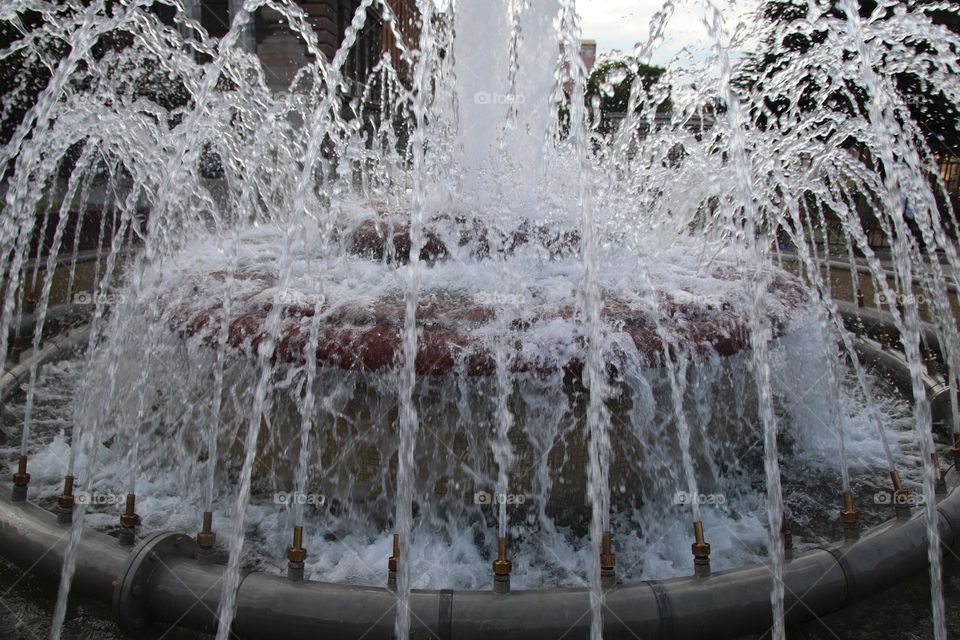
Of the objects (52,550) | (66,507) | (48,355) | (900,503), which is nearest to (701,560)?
(900,503)

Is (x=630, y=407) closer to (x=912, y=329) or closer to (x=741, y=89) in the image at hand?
(x=912, y=329)

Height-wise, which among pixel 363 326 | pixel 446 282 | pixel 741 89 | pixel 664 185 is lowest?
pixel 363 326

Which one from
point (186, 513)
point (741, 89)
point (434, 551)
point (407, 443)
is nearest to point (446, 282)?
point (407, 443)

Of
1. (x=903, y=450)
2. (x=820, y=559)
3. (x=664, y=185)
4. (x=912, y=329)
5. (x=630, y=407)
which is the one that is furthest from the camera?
(x=664, y=185)

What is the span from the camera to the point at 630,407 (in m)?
3.76

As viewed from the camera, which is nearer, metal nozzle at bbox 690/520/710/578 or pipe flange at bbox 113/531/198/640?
pipe flange at bbox 113/531/198/640

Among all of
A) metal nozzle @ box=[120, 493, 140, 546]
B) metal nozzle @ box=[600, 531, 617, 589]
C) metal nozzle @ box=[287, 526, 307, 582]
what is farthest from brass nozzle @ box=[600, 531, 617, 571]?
metal nozzle @ box=[120, 493, 140, 546]

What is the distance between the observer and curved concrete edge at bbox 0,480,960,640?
8.73 feet

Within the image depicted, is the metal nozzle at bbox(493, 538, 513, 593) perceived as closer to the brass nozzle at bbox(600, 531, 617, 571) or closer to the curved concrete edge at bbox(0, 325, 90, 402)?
the brass nozzle at bbox(600, 531, 617, 571)

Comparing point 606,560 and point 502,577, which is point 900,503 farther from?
point 502,577

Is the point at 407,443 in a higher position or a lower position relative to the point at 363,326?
lower

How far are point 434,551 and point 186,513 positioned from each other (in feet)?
4.68

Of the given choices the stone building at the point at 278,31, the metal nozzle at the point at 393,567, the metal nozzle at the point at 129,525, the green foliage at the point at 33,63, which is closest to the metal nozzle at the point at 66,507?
the metal nozzle at the point at 129,525

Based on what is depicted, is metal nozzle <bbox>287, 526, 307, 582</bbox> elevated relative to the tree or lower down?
lower down
